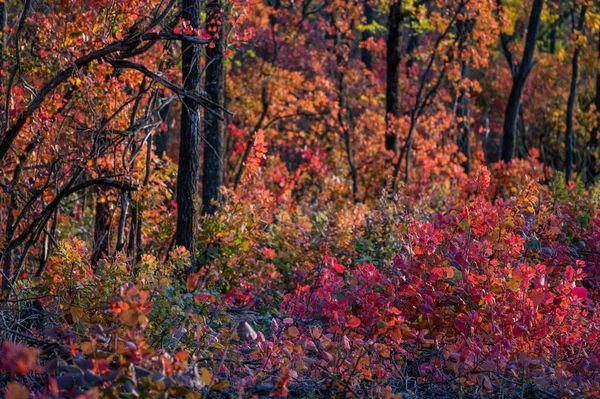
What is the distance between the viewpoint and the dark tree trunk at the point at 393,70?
16.0 metres

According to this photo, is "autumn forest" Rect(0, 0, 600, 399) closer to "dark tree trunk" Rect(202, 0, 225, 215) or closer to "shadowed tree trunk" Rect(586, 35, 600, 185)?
"dark tree trunk" Rect(202, 0, 225, 215)

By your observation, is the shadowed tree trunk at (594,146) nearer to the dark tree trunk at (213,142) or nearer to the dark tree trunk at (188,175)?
the dark tree trunk at (213,142)

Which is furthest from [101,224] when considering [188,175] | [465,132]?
[465,132]

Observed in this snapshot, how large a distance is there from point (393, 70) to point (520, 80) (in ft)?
10.1

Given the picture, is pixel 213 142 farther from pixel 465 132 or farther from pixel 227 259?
pixel 465 132

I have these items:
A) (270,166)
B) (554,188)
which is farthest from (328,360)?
(270,166)

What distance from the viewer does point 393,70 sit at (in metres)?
16.1

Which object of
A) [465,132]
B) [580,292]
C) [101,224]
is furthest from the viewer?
[465,132]

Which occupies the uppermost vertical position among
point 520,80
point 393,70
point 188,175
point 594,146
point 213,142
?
point 393,70

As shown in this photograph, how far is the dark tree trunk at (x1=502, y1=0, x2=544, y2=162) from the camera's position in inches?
669

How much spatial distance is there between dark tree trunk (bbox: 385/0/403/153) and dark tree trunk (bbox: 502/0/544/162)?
2743 mm

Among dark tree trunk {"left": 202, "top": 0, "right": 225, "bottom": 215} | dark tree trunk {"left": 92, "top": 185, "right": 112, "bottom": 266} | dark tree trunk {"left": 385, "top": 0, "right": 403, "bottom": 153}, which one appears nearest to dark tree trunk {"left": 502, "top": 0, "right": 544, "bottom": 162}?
dark tree trunk {"left": 385, "top": 0, "right": 403, "bottom": 153}

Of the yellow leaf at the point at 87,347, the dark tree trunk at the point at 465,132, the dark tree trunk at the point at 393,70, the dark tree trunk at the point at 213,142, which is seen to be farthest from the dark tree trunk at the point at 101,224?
the dark tree trunk at the point at 465,132

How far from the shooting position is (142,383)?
11.9ft
